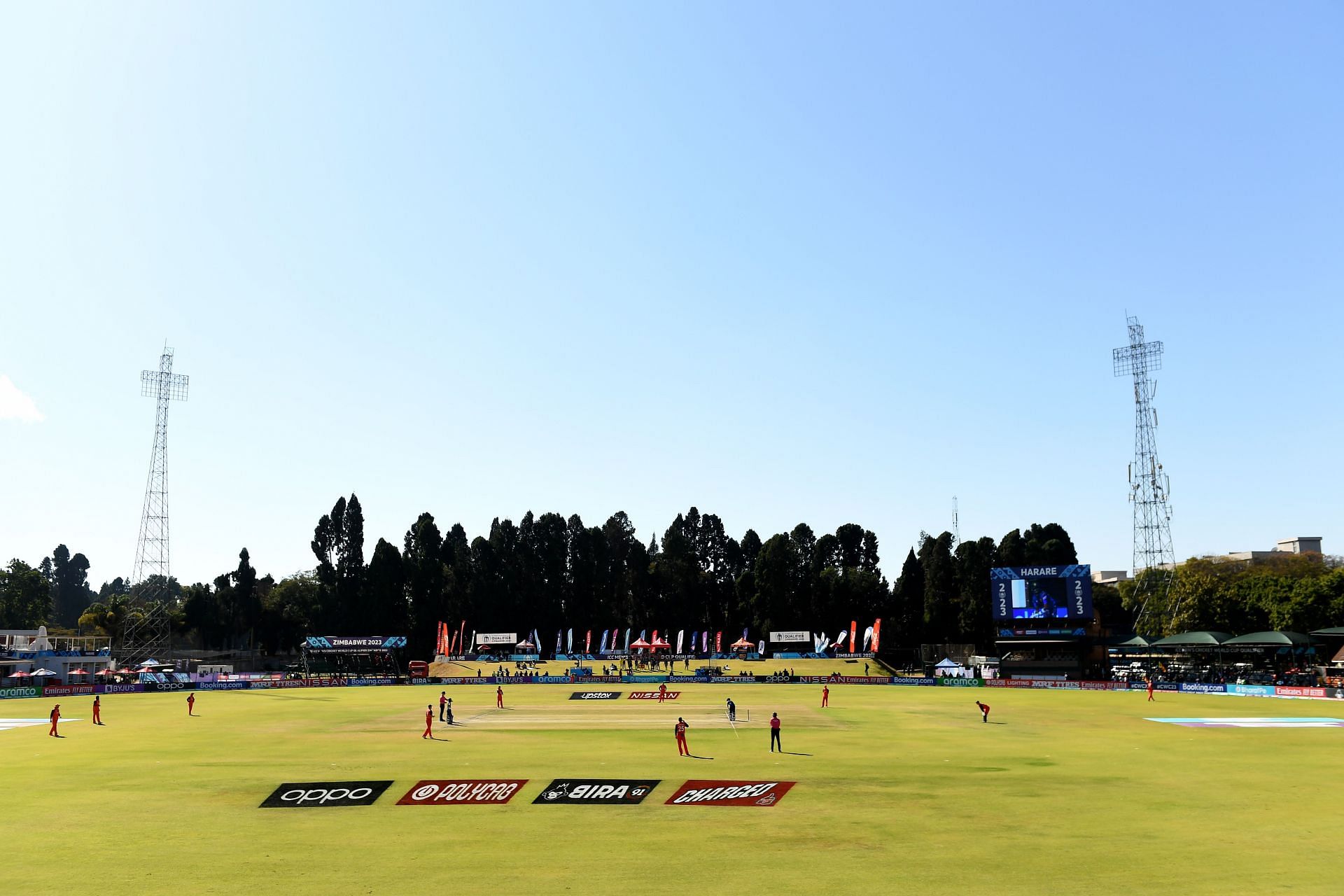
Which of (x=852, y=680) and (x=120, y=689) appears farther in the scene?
(x=852, y=680)

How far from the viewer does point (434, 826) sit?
82.5 ft

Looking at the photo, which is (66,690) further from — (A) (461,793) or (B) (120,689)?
(A) (461,793)

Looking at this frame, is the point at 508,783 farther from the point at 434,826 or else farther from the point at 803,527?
the point at 803,527

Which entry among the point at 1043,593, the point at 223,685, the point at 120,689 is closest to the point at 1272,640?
the point at 1043,593

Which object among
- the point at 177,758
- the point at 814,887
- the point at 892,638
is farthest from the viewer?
the point at 892,638

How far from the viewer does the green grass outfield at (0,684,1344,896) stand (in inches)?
787

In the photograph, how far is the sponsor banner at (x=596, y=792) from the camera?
92.4 feet

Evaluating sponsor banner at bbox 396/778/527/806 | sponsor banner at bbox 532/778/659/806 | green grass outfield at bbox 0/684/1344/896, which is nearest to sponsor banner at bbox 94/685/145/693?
green grass outfield at bbox 0/684/1344/896

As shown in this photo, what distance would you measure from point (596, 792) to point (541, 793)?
1.76 m

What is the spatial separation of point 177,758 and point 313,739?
698 cm

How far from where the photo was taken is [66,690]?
291ft

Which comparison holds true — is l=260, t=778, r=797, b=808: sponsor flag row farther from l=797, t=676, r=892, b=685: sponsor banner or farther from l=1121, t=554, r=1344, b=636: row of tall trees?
l=1121, t=554, r=1344, b=636: row of tall trees

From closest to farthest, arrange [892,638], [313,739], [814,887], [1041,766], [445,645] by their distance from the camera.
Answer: [814,887] → [1041,766] → [313,739] → [445,645] → [892,638]

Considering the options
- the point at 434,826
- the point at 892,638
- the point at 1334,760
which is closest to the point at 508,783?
the point at 434,826
